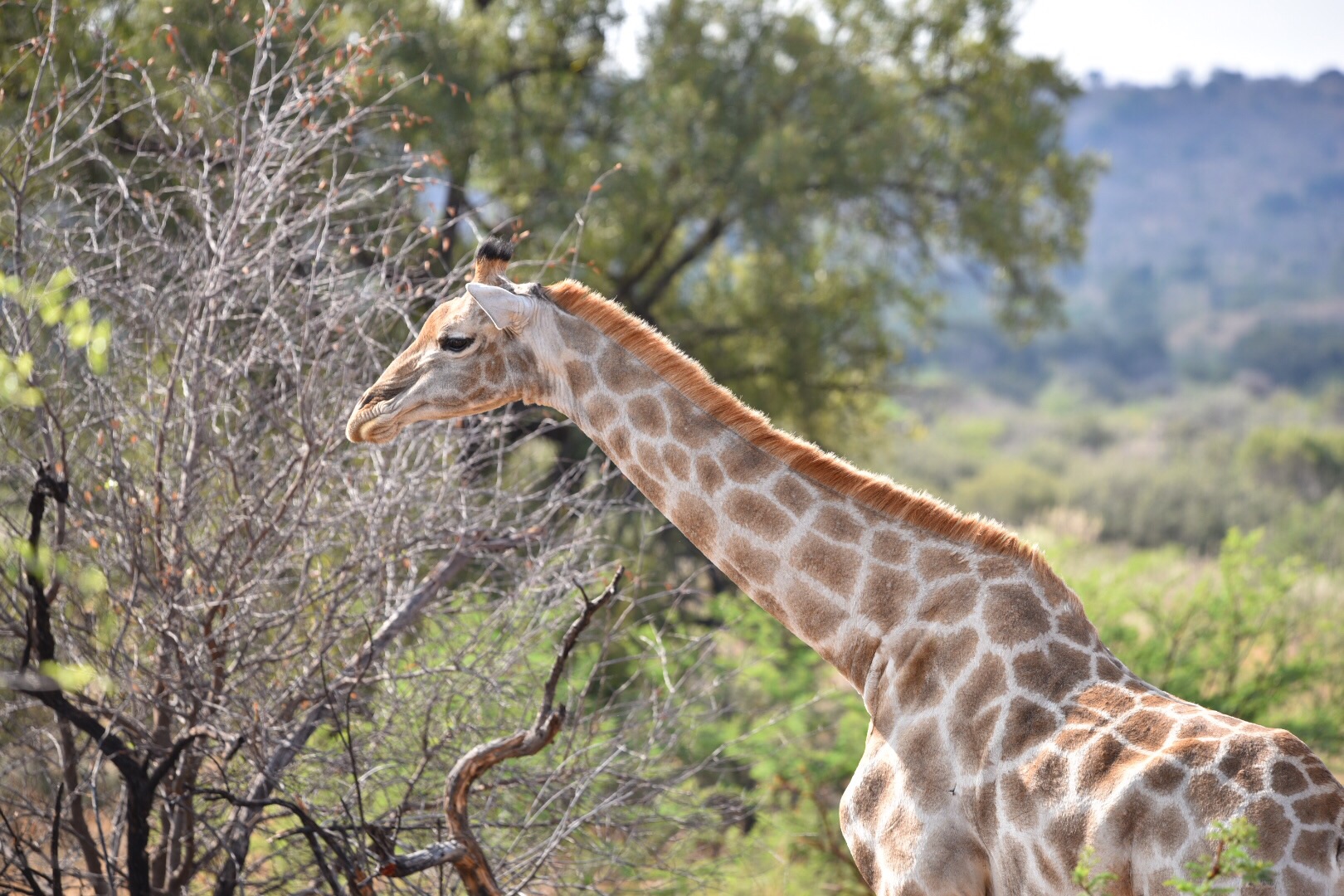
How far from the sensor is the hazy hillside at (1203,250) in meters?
62.3

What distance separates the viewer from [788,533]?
3.66 metres

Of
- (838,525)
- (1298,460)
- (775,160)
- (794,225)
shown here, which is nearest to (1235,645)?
(794,225)

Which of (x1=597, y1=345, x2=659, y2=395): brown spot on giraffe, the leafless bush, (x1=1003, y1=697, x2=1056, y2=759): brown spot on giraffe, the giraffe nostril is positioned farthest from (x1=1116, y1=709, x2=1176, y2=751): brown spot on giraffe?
the giraffe nostril

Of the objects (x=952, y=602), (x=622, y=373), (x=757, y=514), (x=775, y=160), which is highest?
(x=775, y=160)

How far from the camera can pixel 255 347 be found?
15.1ft

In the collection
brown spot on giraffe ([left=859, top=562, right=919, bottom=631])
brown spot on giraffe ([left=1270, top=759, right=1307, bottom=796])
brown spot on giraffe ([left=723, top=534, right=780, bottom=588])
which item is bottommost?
brown spot on giraffe ([left=1270, top=759, right=1307, bottom=796])

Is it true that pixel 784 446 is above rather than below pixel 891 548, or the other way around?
above

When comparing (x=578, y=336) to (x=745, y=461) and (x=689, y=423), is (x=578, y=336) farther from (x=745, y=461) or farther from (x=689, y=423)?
(x=745, y=461)

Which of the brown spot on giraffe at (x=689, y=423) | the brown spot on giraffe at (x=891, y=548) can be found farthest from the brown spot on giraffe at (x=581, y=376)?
the brown spot on giraffe at (x=891, y=548)

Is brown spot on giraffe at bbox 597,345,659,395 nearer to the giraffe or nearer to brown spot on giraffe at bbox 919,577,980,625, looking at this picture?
the giraffe

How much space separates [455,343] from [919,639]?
5.57 ft

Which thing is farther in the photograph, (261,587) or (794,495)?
(261,587)

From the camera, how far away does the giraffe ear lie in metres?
3.65

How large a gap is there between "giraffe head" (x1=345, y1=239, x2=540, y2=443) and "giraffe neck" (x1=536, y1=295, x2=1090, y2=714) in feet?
0.42
